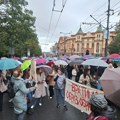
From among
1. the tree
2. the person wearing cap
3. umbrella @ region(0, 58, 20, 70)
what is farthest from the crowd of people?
the tree

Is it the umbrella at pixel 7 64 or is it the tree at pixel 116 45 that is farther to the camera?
the tree at pixel 116 45

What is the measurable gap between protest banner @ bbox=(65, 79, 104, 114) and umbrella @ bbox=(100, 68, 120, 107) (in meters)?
2.86

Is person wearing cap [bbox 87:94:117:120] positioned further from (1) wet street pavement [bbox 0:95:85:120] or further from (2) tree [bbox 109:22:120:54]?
(2) tree [bbox 109:22:120:54]

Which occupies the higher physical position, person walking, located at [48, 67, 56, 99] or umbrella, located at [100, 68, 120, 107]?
umbrella, located at [100, 68, 120, 107]

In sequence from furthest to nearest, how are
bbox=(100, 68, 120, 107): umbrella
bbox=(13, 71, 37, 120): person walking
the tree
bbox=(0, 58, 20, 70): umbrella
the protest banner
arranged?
the tree < bbox=(0, 58, 20, 70): umbrella < the protest banner < bbox=(13, 71, 37, 120): person walking < bbox=(100, 68, 120, 107): umbrella

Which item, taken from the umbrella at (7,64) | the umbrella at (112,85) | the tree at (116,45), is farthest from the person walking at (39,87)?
the tree at (116,45)

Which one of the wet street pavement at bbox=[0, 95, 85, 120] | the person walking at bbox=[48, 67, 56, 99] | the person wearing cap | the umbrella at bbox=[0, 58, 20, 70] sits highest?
the umbrella at bbox=[0, 58, 20, 70]

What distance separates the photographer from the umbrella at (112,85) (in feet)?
14.6

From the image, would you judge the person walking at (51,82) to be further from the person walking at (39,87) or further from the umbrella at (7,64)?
the umbrella at (7,64)

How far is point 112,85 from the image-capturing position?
4.64 metres

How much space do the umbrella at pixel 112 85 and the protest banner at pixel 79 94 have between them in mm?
2858

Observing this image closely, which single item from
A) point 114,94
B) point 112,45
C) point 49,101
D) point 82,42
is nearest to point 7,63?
point 49,101

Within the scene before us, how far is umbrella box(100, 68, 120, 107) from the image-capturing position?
446 centimetres

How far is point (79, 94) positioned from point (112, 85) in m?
4.27
